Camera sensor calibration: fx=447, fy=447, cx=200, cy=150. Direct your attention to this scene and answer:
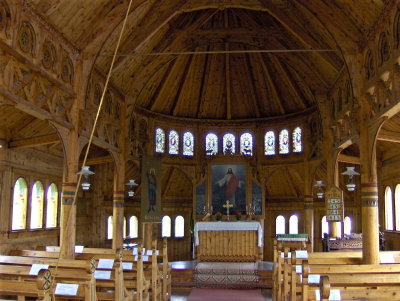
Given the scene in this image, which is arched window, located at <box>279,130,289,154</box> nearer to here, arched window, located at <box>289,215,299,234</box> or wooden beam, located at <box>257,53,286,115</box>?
wooden beam, located at <box>257,53,286,115</box>

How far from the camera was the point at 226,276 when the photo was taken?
15.7 metres

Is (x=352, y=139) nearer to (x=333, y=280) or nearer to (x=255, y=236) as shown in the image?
(x=255, y=236)

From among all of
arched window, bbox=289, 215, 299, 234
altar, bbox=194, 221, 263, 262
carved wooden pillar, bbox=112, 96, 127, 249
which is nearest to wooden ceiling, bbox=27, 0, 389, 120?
carved wooden pillar, bbox=112, 96, 127, 249

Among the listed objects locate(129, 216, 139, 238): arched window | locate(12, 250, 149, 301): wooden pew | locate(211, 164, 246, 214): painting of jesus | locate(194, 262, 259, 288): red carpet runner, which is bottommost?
locate(194, 262, 259, 288): red carpet runner

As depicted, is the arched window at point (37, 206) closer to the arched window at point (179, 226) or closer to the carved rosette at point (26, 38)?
the carved rosette at point (26, 38)

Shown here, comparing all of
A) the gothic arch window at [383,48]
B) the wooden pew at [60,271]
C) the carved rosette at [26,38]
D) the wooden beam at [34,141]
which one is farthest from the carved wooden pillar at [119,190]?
the gothic arch window at [383,48]

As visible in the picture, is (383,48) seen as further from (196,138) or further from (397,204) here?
(196,138)

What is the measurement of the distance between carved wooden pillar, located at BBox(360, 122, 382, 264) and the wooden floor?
3.19 meters

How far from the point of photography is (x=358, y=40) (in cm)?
1372

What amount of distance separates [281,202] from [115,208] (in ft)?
35.8

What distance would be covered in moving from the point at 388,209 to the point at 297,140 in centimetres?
615

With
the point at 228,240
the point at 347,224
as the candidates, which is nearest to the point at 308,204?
the point at 347,224

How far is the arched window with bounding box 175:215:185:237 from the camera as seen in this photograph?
26.1 metres

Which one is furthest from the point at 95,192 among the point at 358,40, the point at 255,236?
the point at 358,40
